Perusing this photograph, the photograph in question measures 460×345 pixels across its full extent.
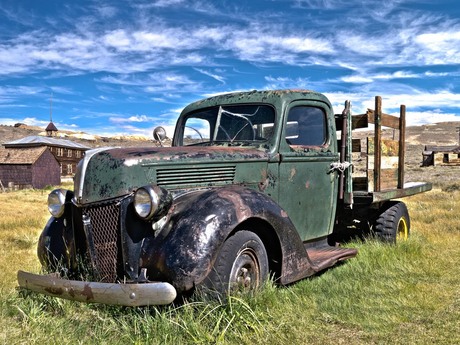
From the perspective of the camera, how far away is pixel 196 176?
3.78 m

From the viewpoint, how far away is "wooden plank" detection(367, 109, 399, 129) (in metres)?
5.84

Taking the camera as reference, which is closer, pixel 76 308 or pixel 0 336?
pixel 0 336

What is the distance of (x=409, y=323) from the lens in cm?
346

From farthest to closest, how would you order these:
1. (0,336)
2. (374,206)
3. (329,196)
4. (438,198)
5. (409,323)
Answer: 1. (438,198)
2. (374,206)
3. (329,196)
4. (409,323)
5. (0,336)

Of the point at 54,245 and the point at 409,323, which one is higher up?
the point at 54,245

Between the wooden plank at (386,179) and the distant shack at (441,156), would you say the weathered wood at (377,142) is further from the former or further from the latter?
the distant shack at (441,156)

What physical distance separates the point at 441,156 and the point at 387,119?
34059mm

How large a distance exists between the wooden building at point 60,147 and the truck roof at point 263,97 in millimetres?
51484

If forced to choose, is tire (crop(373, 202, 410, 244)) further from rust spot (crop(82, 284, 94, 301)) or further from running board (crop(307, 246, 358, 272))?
rust spot (crop(82, 284, 94, 301))

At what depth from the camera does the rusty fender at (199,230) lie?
9.85 ft

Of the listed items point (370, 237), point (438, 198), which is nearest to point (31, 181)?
point (438, 198)

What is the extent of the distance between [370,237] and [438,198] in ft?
33.4

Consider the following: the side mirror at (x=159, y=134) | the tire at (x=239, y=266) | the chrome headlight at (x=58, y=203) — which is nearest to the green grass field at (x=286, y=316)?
the tire at (x=239, y=266)

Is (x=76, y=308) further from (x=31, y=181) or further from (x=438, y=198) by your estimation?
(x=31, y=181)
